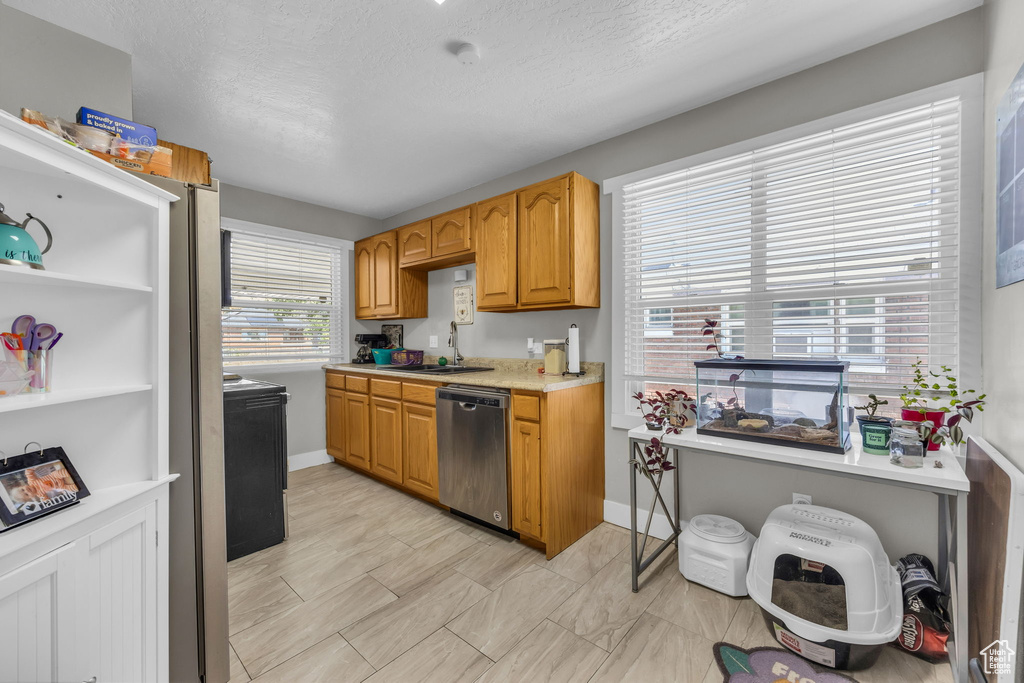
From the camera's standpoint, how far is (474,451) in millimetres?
2627

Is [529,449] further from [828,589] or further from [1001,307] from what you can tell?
[1001,307]

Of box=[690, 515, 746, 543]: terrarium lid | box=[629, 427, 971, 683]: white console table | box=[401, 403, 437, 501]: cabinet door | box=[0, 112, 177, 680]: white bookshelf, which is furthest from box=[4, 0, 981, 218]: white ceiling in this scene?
box=[690, 515, 746, 543]: terrarium lid

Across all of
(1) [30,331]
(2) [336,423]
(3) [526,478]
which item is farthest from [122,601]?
(2) [336,423]

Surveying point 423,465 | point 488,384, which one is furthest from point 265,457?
point 488,384

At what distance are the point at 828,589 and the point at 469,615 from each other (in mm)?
1459

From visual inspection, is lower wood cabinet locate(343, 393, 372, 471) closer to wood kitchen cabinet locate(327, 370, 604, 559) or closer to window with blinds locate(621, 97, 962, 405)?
wood kitchen cabinet locate(327, 370, 604, 559)

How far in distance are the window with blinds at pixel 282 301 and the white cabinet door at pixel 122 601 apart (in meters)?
2.60

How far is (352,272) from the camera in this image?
4418mm

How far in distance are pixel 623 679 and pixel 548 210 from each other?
2.41 metres

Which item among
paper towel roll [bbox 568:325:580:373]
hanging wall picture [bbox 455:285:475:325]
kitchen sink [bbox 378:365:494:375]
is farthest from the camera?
hanging wall picture [bbox 455:285:475:325]

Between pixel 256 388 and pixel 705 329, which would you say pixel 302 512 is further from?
pixel 705 329

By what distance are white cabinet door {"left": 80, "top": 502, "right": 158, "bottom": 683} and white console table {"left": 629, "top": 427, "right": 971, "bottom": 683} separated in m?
1.87

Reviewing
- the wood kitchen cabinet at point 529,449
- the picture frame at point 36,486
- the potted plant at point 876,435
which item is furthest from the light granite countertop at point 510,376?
the picture frame at point 36,486

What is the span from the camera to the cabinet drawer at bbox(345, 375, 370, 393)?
3.56 metres
